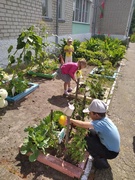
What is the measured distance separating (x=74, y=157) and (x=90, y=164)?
0.85 feet

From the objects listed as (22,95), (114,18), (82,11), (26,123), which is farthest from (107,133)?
(114,18)

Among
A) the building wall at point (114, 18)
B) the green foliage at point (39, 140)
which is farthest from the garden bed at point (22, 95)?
the building wall at point (114, 18)

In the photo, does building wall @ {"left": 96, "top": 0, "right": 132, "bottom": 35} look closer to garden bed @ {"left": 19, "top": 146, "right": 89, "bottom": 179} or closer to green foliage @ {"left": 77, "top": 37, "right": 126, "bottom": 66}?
green foliage @ {"left": 77, "top": 37, "right": 126, "bottom": 66}

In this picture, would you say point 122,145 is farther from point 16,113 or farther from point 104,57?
point 104,57

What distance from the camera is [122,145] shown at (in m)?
2.46

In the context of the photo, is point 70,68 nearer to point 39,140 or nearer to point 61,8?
point 39,140

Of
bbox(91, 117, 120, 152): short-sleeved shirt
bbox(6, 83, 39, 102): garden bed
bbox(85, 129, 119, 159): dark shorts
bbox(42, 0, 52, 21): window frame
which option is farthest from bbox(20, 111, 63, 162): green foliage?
bbox(42, 0, 52, 21): window frame

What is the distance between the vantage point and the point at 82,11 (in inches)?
504

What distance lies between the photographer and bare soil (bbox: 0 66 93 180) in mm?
1846

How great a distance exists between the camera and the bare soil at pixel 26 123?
6.06 ft

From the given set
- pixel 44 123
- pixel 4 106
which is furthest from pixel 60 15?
pixel 44 123

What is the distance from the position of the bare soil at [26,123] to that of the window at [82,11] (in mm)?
9163

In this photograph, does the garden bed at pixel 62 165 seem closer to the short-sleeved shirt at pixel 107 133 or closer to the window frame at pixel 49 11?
the short-sleeved shirt at pixel 107 133

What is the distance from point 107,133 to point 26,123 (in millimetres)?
1503
